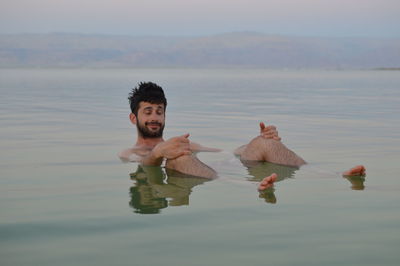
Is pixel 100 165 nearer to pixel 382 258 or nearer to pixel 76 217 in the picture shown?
pixel 76 217

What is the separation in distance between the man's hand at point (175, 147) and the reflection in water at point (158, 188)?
0.29 m

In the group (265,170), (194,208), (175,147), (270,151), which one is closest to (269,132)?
(270,151)

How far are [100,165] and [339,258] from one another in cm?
485

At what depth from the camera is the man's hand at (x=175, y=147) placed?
6979 mm

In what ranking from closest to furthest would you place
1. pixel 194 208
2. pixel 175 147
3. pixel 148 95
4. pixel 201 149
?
pixel 194 208 < pixel 175 147 < pixel 148 95 < pixel 201 149

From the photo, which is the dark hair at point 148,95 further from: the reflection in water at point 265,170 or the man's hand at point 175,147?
the man's hand at point 175,147

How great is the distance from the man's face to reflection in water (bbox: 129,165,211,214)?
2.35 feet

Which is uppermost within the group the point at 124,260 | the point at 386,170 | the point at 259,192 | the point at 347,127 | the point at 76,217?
the point at 347,127

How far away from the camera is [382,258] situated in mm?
4320

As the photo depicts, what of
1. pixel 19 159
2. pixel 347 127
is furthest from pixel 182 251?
pixel 347 127

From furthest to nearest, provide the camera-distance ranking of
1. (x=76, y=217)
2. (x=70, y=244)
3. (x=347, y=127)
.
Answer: (x=347, y=127) → (x=76, y=217) → (x=70, y=244)

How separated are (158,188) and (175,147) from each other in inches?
21.9

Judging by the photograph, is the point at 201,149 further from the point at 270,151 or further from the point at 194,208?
the point at 194,208

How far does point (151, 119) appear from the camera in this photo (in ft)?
28.9
